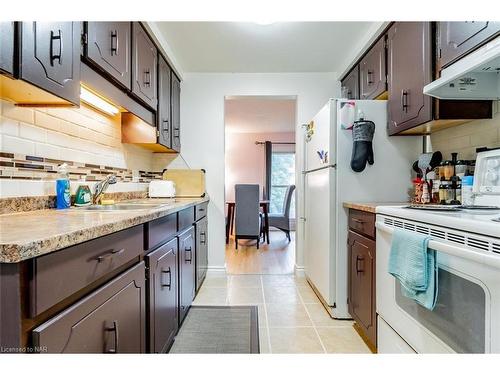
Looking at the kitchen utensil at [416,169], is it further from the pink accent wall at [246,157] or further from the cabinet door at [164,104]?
the pink accent wall at [246,157]

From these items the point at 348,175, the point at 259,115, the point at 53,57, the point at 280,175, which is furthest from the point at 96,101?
the point at 280,175

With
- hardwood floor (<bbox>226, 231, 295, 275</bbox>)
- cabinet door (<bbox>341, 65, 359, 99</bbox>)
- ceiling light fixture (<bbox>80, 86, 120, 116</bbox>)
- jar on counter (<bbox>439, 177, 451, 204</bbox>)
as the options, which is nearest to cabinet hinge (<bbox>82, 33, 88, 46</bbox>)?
ceiling light fixture (<bbox>80, 86, 120, 116</bbox>)

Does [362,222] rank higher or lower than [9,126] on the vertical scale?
lower

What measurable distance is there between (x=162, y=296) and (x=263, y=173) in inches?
209

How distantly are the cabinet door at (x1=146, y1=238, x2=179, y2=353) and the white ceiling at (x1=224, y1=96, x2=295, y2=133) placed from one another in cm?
277

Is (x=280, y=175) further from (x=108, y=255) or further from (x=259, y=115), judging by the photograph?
(x=108, y=255)

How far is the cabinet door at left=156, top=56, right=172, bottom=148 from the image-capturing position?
2.43 meters

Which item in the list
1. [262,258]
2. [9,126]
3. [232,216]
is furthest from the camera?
[232,216]

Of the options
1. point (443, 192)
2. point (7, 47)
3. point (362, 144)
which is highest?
point (7, 47)

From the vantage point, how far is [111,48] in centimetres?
152

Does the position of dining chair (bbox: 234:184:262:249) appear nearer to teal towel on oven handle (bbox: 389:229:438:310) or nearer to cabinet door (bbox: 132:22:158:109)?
cabinet door (bbox: 132:22:158:109)

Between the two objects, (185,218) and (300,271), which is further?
(300,271)

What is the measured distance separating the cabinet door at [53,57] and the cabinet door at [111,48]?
13cm
